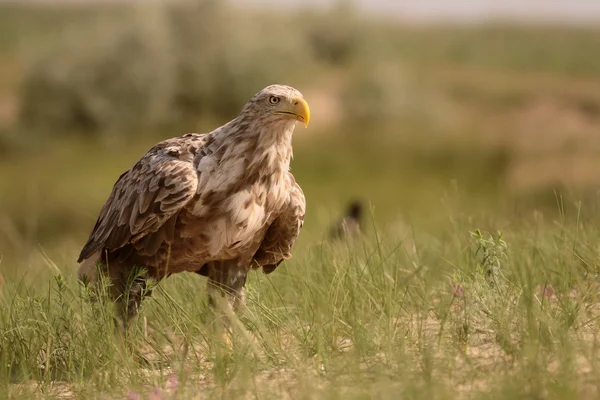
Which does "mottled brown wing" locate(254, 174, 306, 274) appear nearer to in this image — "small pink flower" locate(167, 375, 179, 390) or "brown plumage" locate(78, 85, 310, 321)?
"brown plumage" locate(78, 85, 310, 321)

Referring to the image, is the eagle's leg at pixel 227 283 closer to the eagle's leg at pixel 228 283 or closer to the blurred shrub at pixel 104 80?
the eagle's leg at pixel 228 283

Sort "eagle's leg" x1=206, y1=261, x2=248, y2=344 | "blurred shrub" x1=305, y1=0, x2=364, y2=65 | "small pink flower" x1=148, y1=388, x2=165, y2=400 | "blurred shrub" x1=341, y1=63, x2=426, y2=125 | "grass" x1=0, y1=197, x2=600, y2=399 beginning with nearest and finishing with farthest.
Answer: "grass" x1=0, y1=197, x2=600, y2=399 < "small pink flower" x1=148, y1=388, x2=165, y2=400 < "eagle's leg" x1=206, y1=261, x2=248, y2=344 < "blurred shrub" x1=341, y1=63, x2=426, y2=125 < "blurred shrub" x1=305, y1=0, x2=364, y2=65

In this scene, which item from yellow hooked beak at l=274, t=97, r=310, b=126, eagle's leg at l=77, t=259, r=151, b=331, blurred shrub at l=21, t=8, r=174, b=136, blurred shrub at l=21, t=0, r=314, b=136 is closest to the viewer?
yellow hooked beak at l=274, t=97, r=310, b=126

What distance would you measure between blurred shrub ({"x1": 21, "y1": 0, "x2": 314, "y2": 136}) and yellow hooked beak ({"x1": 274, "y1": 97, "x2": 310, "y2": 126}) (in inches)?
1040

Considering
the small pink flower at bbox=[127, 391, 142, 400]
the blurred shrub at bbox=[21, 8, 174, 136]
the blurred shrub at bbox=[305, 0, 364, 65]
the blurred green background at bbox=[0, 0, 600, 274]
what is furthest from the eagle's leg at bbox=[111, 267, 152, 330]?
the blurred shrub at bbox=[305, 0, 364, 65]

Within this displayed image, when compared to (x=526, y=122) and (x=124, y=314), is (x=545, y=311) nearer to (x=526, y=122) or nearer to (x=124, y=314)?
(x=124, y=314)

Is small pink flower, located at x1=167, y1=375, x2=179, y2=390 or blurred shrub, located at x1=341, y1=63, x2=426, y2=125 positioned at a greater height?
small pink flower, located at x1=167, y1=375, x2=179, y2=390

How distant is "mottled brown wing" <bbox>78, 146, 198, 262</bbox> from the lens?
4.47 metres

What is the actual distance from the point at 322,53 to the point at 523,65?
1546cm

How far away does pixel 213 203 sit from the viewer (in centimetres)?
450

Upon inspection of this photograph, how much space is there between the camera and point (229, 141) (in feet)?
15.0

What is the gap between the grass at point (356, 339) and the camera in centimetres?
331

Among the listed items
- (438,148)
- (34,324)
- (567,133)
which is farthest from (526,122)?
(34,324)

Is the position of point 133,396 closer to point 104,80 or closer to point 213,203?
point 213,203
